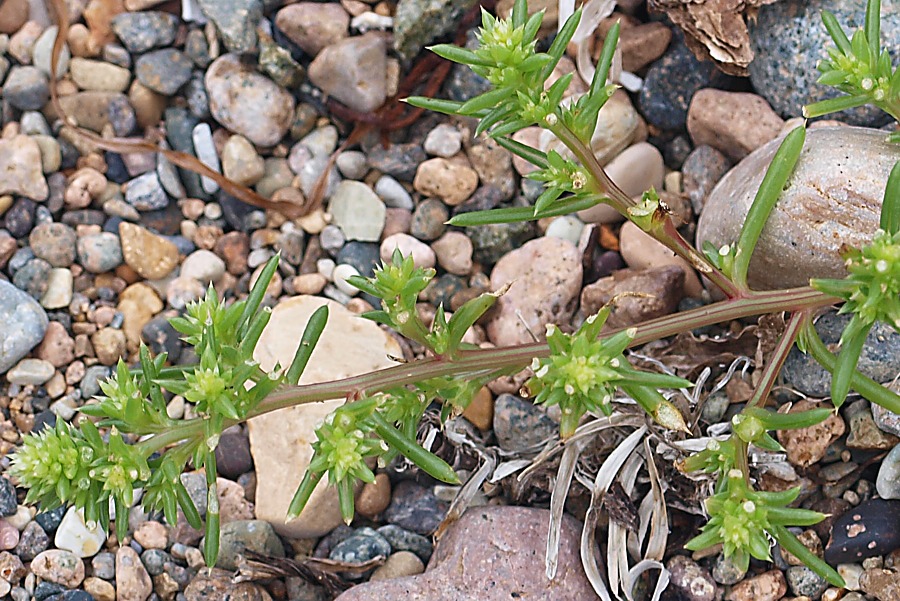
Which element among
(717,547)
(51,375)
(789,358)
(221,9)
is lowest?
(51,375)

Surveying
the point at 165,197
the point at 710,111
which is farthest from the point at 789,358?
the point at 165,197

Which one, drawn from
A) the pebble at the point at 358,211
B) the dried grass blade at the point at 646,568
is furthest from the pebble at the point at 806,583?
the pebble at the point at 358,211

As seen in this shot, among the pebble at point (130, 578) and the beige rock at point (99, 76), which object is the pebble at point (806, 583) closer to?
the pebble at point (130, 578)

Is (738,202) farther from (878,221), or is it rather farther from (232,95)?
(232,95)

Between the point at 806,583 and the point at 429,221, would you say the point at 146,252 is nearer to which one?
the point at 429,221

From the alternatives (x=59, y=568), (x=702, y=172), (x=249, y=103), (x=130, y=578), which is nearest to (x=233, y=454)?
(x=130, y=578)

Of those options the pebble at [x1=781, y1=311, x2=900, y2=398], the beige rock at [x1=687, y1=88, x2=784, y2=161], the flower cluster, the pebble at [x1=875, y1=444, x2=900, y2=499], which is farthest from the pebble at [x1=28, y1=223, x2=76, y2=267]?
the pebble at [x1=875, y1=444, x2=900, y2=499]
